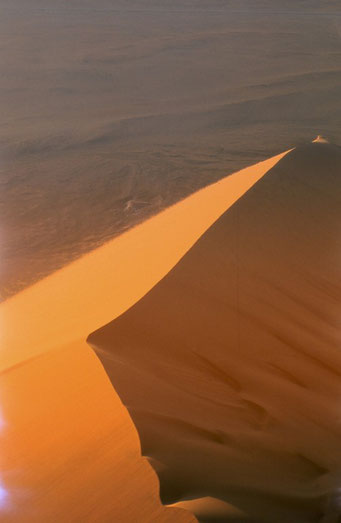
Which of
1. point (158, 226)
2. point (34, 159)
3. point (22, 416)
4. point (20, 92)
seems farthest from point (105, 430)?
point (20, 92)

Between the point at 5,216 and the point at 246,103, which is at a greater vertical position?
the point at 246,103

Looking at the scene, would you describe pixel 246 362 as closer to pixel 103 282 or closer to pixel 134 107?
pixel 103 282

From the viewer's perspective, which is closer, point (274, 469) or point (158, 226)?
point (274, 469)

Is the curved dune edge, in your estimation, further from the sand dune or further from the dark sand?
the dark sand

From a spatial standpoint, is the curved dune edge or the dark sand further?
the dark sand

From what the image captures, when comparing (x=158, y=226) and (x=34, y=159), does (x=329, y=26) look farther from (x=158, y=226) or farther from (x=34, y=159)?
(x=158, y=226)

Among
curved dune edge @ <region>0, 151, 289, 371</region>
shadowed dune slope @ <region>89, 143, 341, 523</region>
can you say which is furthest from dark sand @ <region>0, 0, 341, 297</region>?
shadowed dune slope @ <region>89, 143, 341, 523</region>
